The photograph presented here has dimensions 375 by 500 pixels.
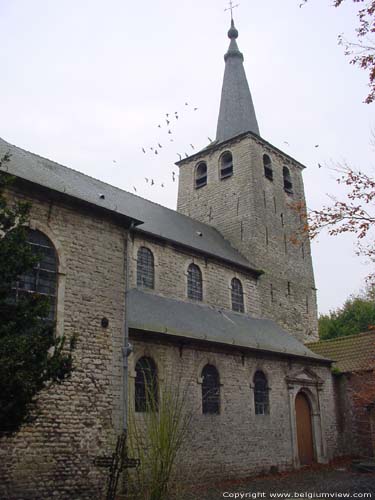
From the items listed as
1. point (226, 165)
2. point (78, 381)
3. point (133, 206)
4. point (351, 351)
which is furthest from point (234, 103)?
point (78, 381)

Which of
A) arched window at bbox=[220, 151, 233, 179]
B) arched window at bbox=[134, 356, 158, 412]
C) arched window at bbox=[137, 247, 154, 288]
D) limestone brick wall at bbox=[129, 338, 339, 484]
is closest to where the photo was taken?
arched window at bbox=[134, 356, 158, 412]

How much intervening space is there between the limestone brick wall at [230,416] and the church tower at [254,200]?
4.37m

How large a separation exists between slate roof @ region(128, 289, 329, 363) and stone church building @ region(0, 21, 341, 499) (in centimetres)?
6

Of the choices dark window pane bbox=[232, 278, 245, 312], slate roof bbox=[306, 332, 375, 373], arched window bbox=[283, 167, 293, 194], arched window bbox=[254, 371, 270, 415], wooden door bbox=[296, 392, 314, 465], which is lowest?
wooden door bbox=[296, 392, 314, 465]

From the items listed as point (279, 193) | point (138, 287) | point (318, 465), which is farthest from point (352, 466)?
point (279, 193)

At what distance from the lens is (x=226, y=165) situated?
2345cm

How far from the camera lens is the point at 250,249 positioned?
66.8 ft

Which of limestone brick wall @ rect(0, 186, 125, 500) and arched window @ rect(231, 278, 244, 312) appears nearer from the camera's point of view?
limestone brick wall @ rect(0, 186, 125, 500)

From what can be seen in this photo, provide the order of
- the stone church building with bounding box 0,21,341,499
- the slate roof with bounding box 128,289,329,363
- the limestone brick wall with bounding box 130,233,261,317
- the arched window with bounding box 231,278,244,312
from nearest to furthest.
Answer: the stone church building with bounding box 0,21,341,499 → the slate roof with bounding box 128,289,329,363 → the limestone brick wall with bounding box 130,233,261,317 → the arched window with bounding box 231,278,244,312

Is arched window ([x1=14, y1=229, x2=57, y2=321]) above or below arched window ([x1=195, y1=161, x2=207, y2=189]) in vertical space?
below

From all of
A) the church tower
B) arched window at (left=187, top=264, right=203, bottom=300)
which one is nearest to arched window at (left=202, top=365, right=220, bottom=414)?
arched window at (left=187, top=264, right=203, bottom=300)

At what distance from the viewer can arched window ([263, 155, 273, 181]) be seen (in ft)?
76.0

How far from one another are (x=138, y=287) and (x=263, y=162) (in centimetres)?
1092

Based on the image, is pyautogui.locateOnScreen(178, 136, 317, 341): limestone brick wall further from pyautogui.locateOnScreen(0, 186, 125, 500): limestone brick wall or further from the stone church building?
pyautogui.locateOnScreen(0, 186, 125, 500): limestone brick wall
